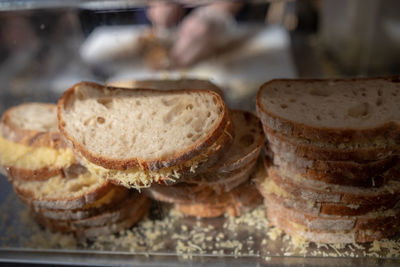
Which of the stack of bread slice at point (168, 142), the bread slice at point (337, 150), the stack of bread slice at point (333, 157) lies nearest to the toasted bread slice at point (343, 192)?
the stack of bread slice at point (333, 157)

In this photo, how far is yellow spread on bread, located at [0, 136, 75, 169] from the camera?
68.1 inches

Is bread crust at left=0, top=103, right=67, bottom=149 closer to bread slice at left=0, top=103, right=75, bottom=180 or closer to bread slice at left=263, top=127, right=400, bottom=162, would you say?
bread slice at left=0, top=103, right=75, bottom=180

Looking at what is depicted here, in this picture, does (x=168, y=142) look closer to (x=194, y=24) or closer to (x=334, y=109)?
(x=334, y=109)

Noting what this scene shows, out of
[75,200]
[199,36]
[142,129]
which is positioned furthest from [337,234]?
[199,36]

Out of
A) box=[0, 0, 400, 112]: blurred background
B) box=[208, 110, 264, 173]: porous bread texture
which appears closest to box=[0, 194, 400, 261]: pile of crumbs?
box=[208, 110, 264, 173]: porous bread texture

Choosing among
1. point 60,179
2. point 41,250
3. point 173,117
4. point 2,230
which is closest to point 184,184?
point 173,117

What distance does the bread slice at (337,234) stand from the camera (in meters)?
1.59

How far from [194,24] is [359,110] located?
1294 millimetres

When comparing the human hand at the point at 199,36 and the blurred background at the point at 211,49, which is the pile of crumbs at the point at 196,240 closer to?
the blurred background at the point at 211,49

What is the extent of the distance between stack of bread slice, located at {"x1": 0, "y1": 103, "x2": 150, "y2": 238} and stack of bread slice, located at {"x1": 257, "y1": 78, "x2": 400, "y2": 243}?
0.69 metres

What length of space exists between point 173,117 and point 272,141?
43cm

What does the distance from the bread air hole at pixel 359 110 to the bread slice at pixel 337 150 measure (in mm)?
136

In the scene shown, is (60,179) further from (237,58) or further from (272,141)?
(237,58)

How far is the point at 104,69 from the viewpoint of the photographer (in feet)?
8.93
